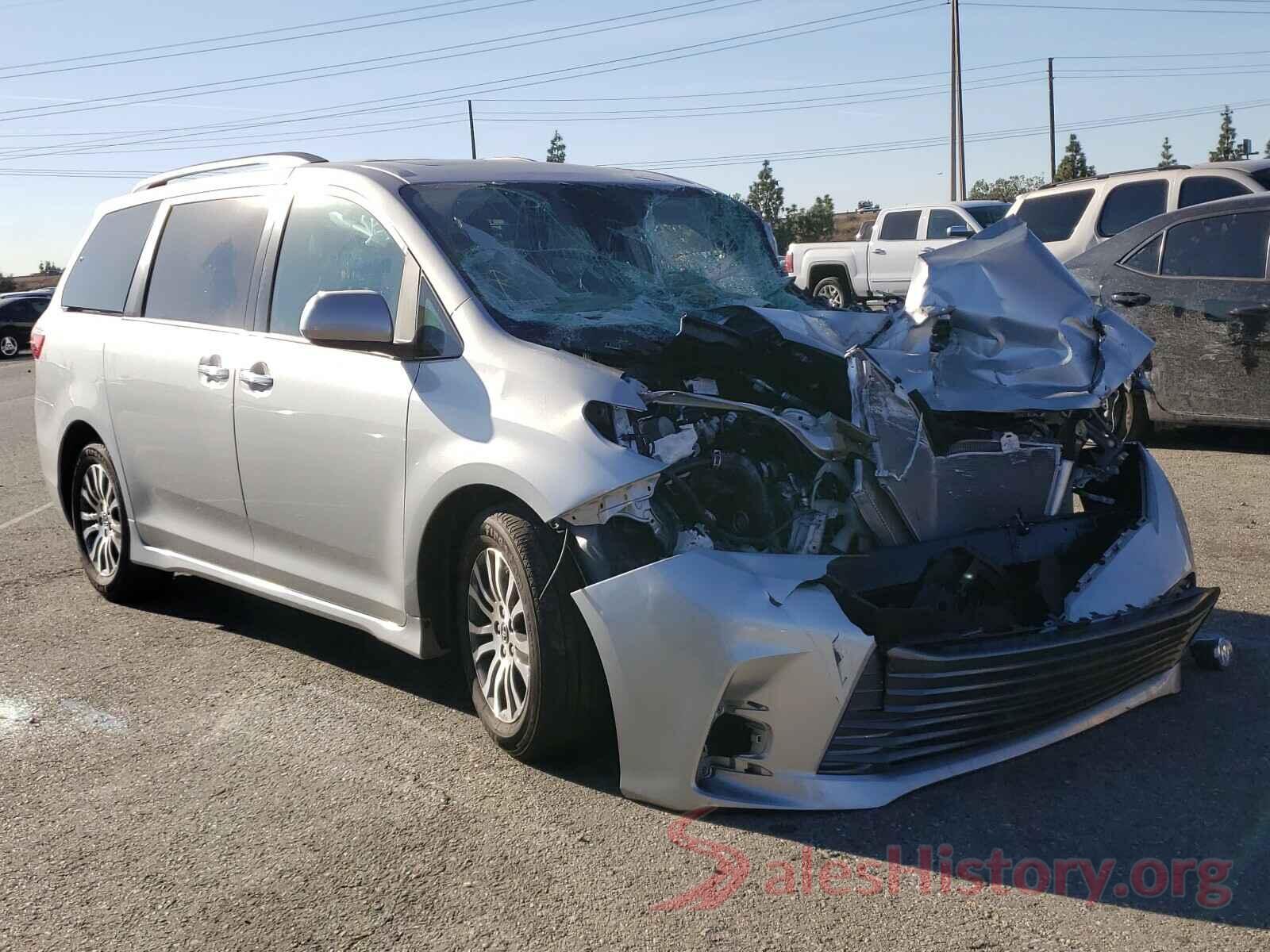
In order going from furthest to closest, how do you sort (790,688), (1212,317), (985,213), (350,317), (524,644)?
(985,213), (1212,317), (350,317), (524,644), (790,688)

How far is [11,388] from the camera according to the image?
2039 centimetres

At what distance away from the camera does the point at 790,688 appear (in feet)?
11.0

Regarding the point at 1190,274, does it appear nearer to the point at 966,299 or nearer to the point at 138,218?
the point at 966,299

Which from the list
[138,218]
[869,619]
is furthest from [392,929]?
[138,218]

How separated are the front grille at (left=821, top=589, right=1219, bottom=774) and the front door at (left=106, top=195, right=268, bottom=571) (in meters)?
2.64

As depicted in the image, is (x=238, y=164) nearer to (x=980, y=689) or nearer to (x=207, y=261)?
(x=207, y=261)

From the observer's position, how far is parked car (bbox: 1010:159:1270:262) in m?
12.2

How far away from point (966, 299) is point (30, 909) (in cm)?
326

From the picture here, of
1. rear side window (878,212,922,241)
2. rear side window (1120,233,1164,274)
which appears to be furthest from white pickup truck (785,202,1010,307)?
rear side window (1120,233,1164,274)

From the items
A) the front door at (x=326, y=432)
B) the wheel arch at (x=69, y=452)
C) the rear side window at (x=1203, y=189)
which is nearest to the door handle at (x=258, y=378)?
the front door at (x=326, y=432)

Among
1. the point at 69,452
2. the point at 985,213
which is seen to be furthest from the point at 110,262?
the point at 985,213

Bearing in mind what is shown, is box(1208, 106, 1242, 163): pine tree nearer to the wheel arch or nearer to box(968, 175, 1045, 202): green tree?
box(968, 175, 1045, 202): green tree

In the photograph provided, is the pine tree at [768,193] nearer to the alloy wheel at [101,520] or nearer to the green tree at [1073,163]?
the green tree at [1073,163]

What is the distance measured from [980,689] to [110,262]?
4.49 metres
